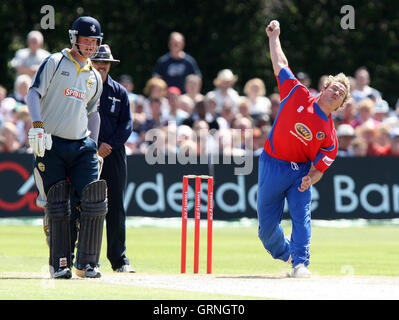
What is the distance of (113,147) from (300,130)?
6.75 feet

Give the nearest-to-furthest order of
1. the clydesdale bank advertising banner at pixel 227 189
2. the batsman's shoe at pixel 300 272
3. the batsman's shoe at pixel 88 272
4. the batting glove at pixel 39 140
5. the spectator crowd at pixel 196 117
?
the batting glove at pixel 39 140, the batsman's shoe at pixel 88 272, the batsman's shoe at pixel 300 272, the clydesdale bank advertising banner at pixel 227 189, the spectator crowd at pixel 196 117

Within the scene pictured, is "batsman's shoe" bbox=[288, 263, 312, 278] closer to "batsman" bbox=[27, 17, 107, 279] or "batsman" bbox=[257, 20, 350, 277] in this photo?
"batsman" bbox=[257, 20, 350, 277]

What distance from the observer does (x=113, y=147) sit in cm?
1186

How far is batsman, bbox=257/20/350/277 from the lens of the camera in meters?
11.3

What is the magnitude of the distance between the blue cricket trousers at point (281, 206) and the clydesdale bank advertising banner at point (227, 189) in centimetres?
805

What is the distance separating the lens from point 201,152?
19.8m

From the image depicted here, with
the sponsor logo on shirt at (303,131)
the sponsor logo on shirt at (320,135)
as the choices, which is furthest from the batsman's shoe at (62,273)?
the sponsor logo on shirt at (320,135)

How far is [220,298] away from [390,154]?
12.6 m

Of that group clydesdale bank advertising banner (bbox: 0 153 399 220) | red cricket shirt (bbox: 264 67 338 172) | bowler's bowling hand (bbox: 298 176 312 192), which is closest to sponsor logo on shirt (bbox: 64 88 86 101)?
red cricket shirt (bbox: 264 67 338 172)

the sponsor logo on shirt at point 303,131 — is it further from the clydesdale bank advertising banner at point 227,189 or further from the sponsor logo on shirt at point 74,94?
the clydesdale bank advertising banner at point 227,189

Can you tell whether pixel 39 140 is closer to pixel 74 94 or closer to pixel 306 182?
pixel 74 94

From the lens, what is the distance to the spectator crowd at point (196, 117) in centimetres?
2006

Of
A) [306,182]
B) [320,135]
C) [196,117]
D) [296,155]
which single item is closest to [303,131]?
[320,135]
